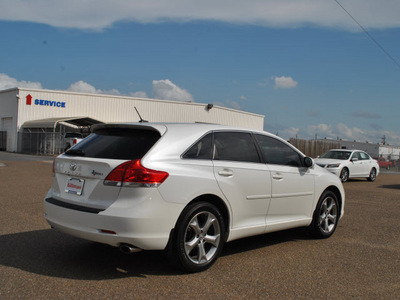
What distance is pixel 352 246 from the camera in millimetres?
6066

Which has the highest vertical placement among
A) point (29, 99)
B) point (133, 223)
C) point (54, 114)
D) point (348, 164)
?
point (29, 99)

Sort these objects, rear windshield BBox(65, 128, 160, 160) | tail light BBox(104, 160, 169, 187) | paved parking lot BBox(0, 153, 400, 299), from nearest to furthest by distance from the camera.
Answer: paved parking lot BBox(0, 153, 400, 299) → tail light BBox(104, 160, 169, 187) → rear windshield BBox(65, 128, 160, 160)

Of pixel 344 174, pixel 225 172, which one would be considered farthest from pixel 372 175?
pixel 225 172

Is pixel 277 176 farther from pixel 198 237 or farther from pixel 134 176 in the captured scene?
pixel 134 176

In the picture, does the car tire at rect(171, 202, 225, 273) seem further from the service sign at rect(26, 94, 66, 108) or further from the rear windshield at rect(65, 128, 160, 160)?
the service sign at rect(26, 94, 66, 108)

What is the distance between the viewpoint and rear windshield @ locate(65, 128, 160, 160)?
177 inches

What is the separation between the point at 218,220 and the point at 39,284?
6.31 ft

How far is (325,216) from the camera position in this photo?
654 cm

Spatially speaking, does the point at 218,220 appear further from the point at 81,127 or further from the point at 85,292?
the point at 81,127

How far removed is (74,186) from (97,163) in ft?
1.40

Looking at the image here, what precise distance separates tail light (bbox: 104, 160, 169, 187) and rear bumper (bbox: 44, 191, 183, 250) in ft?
0.55

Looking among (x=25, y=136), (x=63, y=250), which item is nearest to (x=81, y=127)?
(x=25, y=136)

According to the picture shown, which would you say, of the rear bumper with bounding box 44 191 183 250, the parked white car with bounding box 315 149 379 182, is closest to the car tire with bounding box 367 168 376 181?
the parked white car with bounding box 315 149 379 182

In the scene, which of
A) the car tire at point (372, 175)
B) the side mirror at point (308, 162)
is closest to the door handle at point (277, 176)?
the side mirror at point (308, 162)
